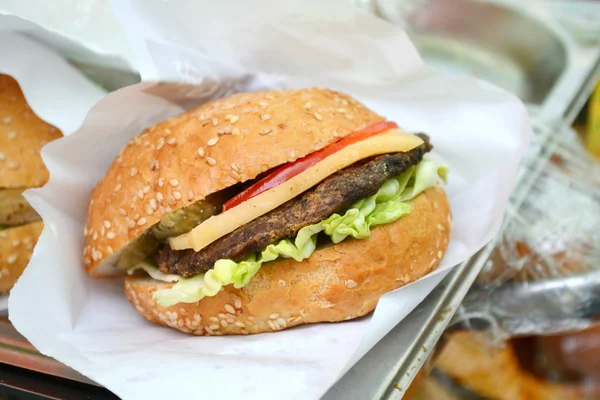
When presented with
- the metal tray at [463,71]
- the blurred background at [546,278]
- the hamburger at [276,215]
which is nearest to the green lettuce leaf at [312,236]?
the hamburger at [276,215]

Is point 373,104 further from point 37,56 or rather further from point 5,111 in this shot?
point 5,111

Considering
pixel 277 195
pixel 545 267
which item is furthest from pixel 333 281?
pixel 545 267

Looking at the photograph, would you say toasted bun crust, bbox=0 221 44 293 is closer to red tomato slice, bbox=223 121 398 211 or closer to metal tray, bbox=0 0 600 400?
metal tray, bbox=0 0 600 400

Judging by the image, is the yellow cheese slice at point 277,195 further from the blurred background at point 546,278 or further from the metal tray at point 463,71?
the blurred background at point 546,278

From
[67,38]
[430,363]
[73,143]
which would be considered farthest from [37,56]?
[430,363]

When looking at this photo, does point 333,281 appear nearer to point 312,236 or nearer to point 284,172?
point 312,236

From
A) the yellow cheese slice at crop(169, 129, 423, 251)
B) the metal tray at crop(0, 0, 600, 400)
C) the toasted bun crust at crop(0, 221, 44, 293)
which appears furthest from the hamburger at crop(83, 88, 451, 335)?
the toasted bun crust at crop(0, 221, 44, 293)

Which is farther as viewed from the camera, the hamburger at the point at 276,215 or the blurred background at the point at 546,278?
the blurred background at the point at 546,278

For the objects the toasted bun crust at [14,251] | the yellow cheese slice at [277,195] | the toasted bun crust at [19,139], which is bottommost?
the toasted bun crust at [14,251]
